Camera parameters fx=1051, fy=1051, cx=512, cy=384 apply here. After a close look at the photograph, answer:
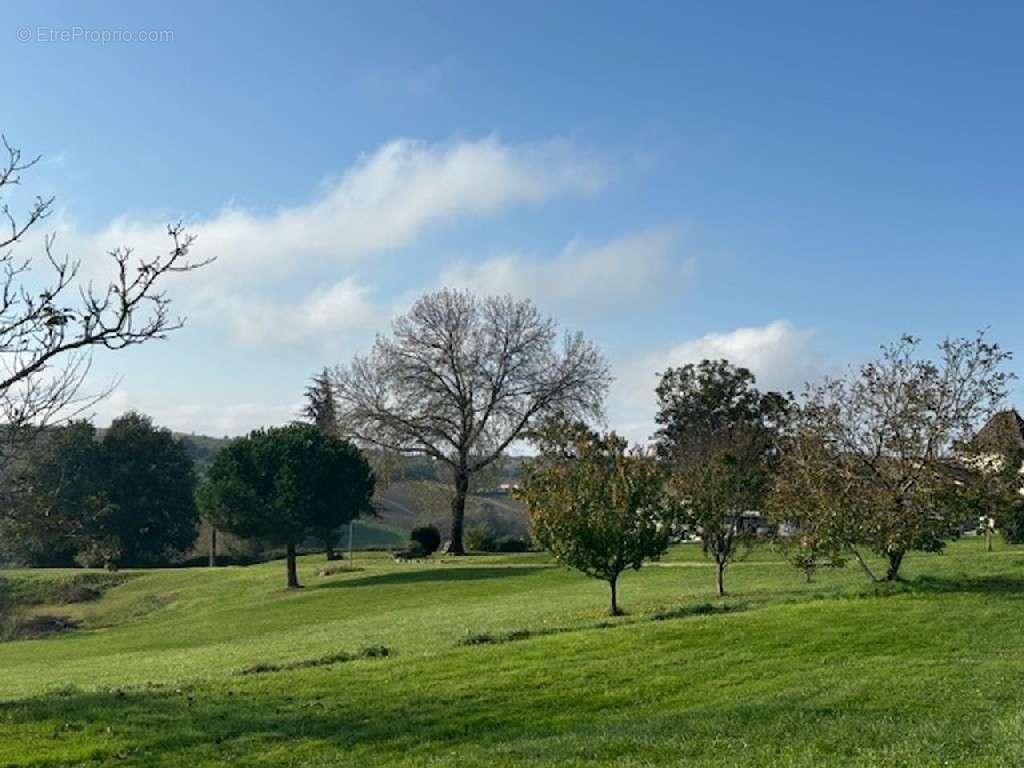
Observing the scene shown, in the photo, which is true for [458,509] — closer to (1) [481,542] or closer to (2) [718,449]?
(1) [481,542]

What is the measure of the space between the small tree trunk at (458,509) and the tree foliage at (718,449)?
38.1 feet

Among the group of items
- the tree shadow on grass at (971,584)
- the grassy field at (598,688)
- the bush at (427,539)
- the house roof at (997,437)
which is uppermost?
the house roof at (997,437)

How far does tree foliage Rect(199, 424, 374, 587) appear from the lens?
1951 inches

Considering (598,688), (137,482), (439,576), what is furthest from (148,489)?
(598,688)

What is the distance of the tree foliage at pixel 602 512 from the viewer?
26.0 meters

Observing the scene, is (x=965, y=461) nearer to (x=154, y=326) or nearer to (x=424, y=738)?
(x=424, y=738)

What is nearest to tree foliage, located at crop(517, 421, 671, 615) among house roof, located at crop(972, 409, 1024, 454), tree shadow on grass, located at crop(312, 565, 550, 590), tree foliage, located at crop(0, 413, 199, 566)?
house roof, located at crop(972, 409, 1024, 454)

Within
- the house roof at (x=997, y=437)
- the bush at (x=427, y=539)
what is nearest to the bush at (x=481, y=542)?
the bush at (x=427, y=539)

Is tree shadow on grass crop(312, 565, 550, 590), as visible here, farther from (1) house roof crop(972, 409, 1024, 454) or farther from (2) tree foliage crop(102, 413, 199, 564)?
(2) tree foliage crop(102, 413, 199, 564)

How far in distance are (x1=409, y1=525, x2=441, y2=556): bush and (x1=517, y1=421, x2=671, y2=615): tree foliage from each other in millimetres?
35051

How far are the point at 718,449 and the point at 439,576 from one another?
51.7 ft

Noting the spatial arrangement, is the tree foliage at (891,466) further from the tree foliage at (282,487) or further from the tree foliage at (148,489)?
the tree foliage at (148,489)

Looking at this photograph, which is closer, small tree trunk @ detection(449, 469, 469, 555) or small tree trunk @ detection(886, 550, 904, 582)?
small tree trunk @ detection(886, 550, 904, 582)

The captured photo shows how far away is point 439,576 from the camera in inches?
1847
